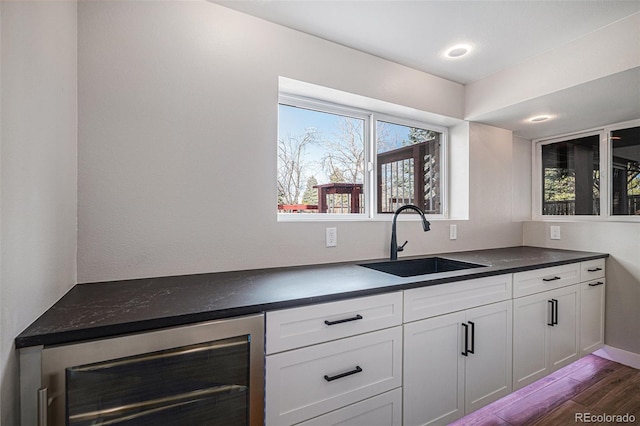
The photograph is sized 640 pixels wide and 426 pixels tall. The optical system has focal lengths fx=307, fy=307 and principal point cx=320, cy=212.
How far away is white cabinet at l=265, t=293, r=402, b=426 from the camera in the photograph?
1.13m

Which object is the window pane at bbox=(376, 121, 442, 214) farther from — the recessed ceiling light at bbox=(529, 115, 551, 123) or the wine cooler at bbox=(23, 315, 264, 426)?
the wine cooler at bbox=(23, 315, 264, 426)

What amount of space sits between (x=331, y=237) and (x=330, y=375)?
2.82 ft

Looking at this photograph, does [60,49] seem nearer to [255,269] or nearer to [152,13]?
[152,13]

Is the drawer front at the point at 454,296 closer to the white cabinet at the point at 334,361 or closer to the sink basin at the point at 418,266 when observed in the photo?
the white cabinet at the point at 334,361

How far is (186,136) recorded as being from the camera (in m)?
1.53

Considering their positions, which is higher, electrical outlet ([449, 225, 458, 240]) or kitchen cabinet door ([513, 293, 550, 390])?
electrical outlet ([449, 225, 458, 240])

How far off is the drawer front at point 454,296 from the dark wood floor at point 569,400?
27.7 inches

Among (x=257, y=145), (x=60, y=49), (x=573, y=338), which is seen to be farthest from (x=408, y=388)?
(x=60, y=49)

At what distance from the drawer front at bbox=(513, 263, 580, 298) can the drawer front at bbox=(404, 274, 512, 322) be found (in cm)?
9

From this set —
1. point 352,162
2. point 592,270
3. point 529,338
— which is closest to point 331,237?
point 352,162

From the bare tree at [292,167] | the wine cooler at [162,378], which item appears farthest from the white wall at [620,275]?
the wine cooler at [162,378]

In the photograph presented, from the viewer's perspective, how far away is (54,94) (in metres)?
1.07
